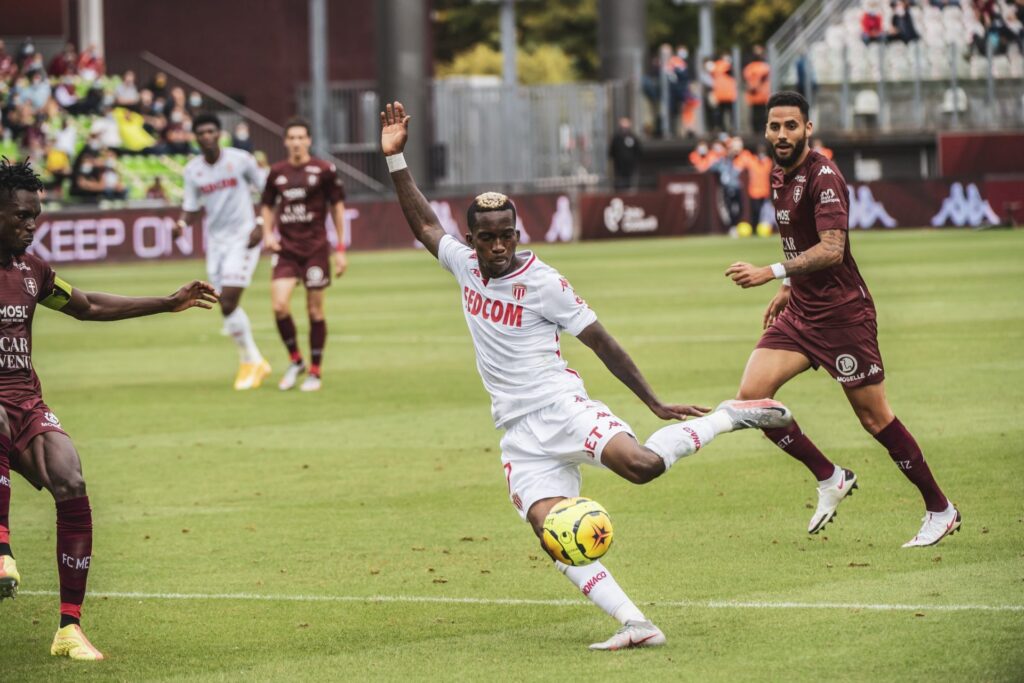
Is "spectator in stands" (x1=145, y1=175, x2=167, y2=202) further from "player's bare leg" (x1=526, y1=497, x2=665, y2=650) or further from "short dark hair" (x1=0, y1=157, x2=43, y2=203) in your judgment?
"player's bare leg" (x1=526, y1=497, x2=665, y2=650)

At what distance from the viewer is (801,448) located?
348 inches

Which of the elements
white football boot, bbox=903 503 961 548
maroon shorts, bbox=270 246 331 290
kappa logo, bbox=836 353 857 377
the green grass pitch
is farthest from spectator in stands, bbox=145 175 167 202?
white football boot, bbox=903 503 961 548

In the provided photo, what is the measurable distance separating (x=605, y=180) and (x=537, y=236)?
561 cm

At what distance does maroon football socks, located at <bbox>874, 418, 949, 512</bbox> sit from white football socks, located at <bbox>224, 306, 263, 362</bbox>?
8.62m

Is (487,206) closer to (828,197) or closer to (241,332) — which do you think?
(828,197)

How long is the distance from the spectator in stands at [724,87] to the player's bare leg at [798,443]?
35510 millimetres

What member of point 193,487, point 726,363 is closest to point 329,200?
point 726,363

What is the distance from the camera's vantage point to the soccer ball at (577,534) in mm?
6426

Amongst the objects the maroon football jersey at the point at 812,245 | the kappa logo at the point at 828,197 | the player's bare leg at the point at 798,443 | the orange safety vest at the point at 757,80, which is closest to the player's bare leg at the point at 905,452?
the player's bare leg at the point at 798,443

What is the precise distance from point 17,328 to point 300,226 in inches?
359

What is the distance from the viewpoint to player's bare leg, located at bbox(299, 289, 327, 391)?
15.8 meters

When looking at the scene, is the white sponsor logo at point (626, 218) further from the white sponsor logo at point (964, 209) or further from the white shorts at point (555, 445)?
the white shorts at point (555, 445)

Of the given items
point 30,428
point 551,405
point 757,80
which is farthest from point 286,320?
point 757,80

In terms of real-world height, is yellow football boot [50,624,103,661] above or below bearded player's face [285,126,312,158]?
below
